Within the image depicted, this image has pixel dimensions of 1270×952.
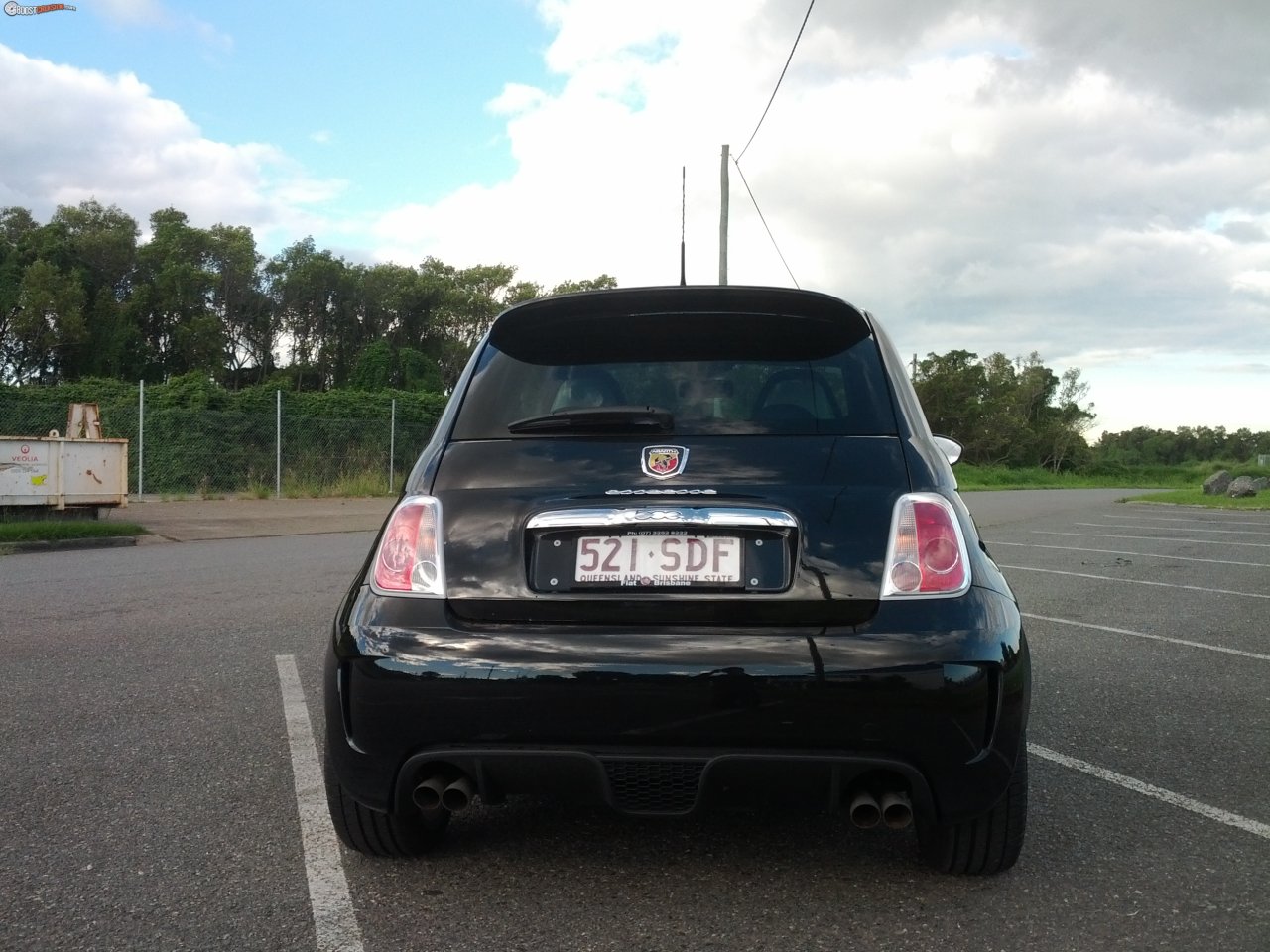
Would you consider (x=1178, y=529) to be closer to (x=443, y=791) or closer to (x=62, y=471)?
(x=62, y=471)

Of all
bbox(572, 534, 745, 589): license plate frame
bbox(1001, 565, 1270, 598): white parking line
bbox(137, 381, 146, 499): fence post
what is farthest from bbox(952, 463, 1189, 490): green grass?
bbox(572, 534, 745, 589): license plate frame

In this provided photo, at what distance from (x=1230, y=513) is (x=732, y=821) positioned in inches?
903

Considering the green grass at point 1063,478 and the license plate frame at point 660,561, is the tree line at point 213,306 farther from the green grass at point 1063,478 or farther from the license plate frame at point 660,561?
the license plate frame at point 660,561

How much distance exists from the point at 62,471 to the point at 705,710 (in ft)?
45.6

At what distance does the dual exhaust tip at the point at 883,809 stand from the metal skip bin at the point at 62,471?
13.8m

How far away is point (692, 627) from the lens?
2.39 meters

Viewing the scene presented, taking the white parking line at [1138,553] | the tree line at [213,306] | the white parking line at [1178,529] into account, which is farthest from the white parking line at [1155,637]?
the tree line at [213,306]

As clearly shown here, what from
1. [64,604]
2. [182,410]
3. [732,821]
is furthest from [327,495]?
[732,821]

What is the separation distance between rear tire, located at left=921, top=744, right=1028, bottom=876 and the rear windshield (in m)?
0.93

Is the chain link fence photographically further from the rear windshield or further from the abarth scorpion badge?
the abarth scorpion badge

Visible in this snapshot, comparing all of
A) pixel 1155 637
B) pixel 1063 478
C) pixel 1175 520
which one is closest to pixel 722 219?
pixel 1175 520

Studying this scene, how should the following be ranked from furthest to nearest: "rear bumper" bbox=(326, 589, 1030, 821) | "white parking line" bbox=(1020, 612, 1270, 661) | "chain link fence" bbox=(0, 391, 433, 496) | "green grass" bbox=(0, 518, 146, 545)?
"chain link fence" bbox=(0, 391, 433, 496)
"green grass" bbox=(0, 518, 146, 545)
"white parking line" bbox=(1020, 612, 1270, 661)
"rear bumper" bbox=(326, 589, 1030, 821)

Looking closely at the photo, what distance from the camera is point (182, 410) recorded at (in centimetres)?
1981

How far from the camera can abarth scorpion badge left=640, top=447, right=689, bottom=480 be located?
8.33ft
